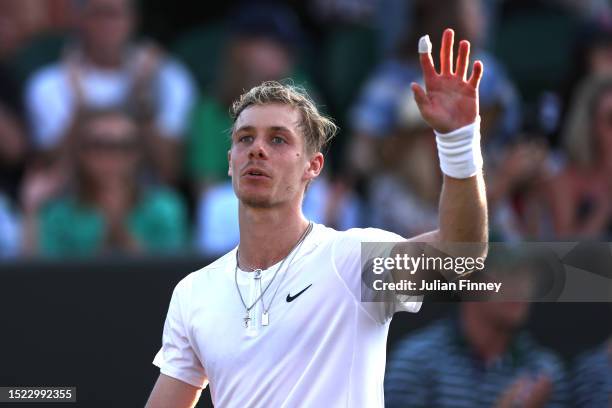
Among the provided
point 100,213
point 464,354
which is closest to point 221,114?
point 100,213

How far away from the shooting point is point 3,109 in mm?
7625

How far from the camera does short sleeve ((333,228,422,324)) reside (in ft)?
11.9

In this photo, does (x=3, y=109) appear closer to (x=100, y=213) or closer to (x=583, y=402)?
(x=100, y=213)

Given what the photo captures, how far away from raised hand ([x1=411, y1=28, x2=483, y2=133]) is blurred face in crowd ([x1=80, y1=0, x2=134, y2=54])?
15.4 ft

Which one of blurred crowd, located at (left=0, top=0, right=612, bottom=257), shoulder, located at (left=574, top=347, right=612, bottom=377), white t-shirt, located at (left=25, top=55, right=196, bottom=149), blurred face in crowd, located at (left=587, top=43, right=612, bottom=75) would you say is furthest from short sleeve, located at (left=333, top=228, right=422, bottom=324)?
blurred face in crowd, located at (left=587, top=43, right=612, bottom=75)

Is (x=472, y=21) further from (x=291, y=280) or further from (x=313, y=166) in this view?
(x=291, y=280)

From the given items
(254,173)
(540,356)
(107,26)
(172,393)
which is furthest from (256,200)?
(107,26)

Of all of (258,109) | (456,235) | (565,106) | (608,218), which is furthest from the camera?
(565,106)

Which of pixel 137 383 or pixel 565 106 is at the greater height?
pixel 565 106

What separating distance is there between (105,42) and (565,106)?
3068 millimetres

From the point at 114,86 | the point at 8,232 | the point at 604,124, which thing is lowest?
the point at 8,232

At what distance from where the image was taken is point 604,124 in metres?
7.10

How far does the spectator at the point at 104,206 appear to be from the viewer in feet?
23.1

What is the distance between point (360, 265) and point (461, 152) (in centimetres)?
54
